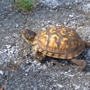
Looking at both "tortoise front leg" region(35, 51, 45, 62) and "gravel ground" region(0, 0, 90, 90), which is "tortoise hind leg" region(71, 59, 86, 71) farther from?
"tortoise front leg" region(35, 51, 45, 62)

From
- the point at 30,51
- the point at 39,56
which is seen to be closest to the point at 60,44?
the point at 39,56

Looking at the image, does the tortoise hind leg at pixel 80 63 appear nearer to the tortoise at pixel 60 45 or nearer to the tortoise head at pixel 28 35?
the tortoise at pixel 60 45

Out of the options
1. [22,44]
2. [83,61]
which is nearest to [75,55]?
[83,61]

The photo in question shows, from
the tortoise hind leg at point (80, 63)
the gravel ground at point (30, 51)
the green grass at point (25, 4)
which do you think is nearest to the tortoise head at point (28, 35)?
the gravel ground at point (30, 51)

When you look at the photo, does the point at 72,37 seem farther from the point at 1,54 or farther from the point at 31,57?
the point at 1,54

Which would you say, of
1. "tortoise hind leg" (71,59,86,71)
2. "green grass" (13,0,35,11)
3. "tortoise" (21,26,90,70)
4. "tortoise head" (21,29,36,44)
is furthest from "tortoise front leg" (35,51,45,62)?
"green grass" (13,0,35,11)
